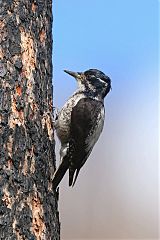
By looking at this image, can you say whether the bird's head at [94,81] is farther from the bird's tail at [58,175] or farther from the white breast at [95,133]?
the bird's tail at [58,175]

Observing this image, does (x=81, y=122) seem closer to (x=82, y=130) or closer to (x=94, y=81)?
(x=82, y=130)

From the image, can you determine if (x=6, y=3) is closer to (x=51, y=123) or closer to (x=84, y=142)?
(x=51, y=123)

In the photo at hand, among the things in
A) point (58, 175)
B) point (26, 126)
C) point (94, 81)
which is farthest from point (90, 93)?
point (26, 126)

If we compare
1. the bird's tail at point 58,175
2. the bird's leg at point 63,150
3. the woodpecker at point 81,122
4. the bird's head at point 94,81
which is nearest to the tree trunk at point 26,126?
the bird's tail at point 58,175

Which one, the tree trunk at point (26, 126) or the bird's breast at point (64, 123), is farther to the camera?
the bird's breast at point (64, 123)

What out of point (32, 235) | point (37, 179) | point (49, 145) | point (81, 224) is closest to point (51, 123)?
point (49, 145)

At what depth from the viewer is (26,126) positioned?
4086 millimetres

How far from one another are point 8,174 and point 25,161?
5.4 inches

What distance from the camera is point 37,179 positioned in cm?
411

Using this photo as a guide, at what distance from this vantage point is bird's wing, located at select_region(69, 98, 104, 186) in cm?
502

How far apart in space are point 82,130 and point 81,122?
59mm

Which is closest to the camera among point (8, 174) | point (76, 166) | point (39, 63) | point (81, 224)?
point (8, 174)

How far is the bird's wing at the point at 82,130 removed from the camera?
5016mm

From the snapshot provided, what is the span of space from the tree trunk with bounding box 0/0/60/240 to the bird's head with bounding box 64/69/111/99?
3.83ft
